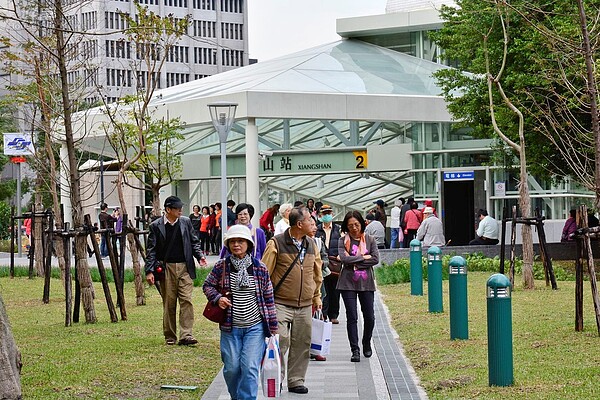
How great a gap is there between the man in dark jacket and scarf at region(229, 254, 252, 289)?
15.9 feet

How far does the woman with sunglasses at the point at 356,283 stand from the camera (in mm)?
13266

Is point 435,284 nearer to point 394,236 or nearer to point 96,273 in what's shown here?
point 96,273

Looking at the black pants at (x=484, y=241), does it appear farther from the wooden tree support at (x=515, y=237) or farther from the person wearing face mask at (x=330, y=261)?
the person wearing face mask at (x=330, y=261)

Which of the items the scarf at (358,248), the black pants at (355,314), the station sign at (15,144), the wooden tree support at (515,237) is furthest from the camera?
the station sign at (15,144)

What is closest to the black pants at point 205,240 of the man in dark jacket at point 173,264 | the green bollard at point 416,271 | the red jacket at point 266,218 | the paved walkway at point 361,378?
the red jacket at point 266,218

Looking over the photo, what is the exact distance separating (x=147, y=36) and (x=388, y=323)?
25.9 feet

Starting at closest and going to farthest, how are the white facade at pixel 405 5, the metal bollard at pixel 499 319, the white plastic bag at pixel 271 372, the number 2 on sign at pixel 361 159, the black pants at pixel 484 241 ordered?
1. the white plastic bag at pixel 271 372
2. the metal bollard at pixel 499 319
3. the black pants at pixel 484 241
4. the number 2 on sign at pixel 361 159
5. the white facade at pixel 405 5

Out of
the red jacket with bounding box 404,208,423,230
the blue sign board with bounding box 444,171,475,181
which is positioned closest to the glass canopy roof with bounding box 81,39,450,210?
the blue sign board with bounding box 444,171,475,181

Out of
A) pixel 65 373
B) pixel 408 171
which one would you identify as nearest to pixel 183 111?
pixel 408 171

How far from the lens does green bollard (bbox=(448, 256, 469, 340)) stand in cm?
1411

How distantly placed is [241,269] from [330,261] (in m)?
7.06

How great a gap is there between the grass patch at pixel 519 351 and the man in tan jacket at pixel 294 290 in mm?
1210

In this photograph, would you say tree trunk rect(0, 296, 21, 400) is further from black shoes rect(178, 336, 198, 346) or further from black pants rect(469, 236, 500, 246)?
black pants rect(469, 236, 500, 246)

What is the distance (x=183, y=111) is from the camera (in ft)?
134
